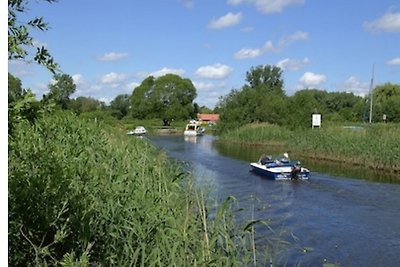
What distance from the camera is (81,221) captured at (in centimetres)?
438

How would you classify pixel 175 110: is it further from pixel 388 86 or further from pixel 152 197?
pixel 152 197

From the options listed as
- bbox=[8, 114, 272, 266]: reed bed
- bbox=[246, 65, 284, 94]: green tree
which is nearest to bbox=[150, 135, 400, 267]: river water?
bbox=[8, 114, 272, 266]: reed bed

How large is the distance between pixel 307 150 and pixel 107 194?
3001 centimetres

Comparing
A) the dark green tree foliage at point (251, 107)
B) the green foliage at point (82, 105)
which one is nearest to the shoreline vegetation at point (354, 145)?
the dark green tree foliage at point (251, 107)

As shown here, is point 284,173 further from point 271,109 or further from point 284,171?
point 271,109

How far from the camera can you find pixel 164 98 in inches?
3519

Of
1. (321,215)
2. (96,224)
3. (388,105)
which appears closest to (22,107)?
(96,224)

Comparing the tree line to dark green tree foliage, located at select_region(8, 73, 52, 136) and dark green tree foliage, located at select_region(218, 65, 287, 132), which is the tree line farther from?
dark green tree foliage, located at select_region(8, 73, 52, 136)

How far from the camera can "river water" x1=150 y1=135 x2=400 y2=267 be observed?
10.1 m

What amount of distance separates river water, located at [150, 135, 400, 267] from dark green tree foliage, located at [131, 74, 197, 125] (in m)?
63.3

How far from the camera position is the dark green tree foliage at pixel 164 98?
8762 centimetres

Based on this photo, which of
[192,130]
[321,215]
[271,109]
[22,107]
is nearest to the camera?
[22,107]

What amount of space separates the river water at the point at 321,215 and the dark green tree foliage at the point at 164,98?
6332 cm

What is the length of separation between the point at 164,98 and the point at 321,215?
2992 inches
